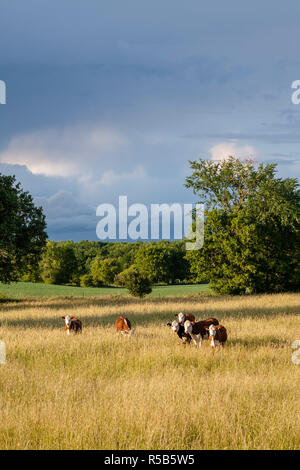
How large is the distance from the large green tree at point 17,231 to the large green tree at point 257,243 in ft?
56.1

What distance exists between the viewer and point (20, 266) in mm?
29344

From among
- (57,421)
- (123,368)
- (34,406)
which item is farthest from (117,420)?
(123,368)

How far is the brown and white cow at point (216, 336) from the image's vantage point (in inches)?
438

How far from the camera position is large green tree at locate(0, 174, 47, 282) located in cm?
2486

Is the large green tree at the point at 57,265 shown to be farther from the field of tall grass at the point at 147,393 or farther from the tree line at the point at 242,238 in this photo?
the field of tall grass at the point at 147,393

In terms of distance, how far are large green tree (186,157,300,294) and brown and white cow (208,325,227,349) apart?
27551 mm

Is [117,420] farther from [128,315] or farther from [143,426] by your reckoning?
[128,315]

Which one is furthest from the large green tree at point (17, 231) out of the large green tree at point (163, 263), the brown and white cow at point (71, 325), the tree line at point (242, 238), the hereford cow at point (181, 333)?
the large green tree at point (163, 263)

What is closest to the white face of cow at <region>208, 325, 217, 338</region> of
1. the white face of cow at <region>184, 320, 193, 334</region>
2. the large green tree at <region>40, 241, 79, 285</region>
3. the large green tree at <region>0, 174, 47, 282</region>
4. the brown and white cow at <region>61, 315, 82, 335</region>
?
the white face of cow at <region>184, 320, 193, 334</region>

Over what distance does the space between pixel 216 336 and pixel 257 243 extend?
1151 inches

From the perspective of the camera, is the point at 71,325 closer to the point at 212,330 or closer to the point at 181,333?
the point at 181,333

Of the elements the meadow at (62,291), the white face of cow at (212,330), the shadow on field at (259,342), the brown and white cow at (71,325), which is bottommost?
the meadow at (62,291)

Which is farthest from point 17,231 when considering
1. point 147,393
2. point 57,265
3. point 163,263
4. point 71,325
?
point 163,263
